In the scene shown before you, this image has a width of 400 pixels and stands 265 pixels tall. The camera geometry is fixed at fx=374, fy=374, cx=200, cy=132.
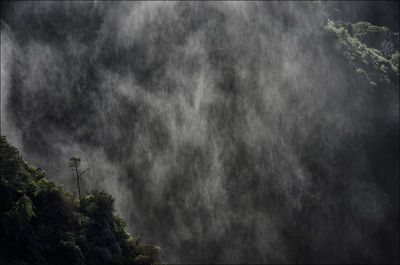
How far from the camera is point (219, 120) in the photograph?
77125mm

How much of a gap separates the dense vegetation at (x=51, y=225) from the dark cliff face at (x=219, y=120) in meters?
40.7

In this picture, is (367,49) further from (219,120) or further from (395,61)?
(219,120)

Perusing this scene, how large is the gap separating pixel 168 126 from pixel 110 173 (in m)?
15.8

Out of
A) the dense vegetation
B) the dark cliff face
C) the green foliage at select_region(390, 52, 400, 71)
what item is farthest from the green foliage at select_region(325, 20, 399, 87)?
the dense vegetation

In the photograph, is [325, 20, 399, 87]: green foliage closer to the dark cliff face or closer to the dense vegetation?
the dark cliff face

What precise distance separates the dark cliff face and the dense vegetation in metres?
40.7

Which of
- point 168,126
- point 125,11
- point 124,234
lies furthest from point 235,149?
point 124,234

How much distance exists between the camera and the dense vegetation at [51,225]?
65.8 ft

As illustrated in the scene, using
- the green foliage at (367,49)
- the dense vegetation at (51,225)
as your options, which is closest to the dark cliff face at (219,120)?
the green foliage at (367,49)

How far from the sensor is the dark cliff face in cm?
6988

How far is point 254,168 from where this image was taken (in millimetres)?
74938

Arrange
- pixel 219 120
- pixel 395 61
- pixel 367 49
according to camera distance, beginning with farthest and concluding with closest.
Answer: pixel 367 49, pixel 395 61, pixel 219 120

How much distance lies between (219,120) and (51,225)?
56805 mm

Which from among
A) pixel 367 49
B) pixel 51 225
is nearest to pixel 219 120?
pixel 367 49
